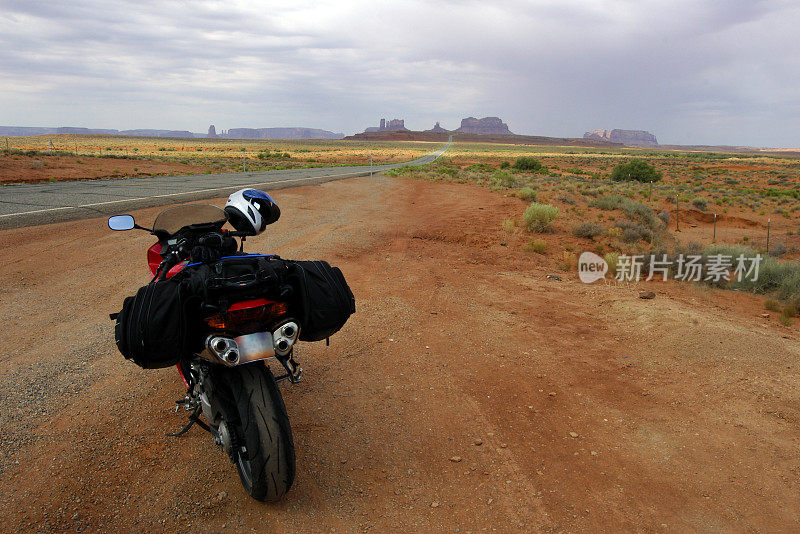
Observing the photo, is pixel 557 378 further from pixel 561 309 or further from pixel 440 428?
pixel 561 309

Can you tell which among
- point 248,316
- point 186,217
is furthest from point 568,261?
point 248,316

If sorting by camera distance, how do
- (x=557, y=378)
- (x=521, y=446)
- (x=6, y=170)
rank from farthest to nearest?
(x=6, y=170)
(x=557, y=378)
(x=521, y=446)

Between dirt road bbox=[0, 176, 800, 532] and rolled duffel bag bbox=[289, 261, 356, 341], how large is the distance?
1.00 metres

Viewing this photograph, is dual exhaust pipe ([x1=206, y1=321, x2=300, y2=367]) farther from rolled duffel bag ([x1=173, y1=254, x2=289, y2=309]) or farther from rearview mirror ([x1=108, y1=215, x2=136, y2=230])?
rearview mirror ([x1=108, y1=215, x2=136, y2=230])

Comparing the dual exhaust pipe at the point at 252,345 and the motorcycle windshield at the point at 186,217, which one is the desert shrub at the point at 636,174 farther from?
the dual exhaust pipe at the point at 252,345

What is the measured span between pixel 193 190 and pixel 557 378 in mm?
14666

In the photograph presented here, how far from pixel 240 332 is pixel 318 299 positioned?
44 centimetres

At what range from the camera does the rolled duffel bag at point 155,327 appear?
2.45 metres

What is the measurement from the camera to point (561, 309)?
22.2 feet

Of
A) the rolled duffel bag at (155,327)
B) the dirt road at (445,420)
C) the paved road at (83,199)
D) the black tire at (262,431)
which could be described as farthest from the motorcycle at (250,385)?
the paved road at (83,199)

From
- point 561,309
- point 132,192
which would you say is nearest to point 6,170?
point 132,192

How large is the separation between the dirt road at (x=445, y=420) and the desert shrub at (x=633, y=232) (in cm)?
591

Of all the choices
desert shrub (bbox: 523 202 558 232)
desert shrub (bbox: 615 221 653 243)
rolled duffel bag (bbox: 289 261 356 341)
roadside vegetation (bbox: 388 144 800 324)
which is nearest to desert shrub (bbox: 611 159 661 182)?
roadside vegetation (bbox: 388 144 800 324)

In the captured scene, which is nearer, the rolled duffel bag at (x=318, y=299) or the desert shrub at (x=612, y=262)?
the rolled duffel bag at (x=318, y=299)
